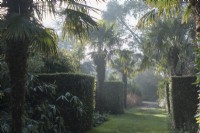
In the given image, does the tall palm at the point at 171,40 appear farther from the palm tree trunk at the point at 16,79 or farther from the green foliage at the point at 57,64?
the palm tree trunk at the point at 16,79

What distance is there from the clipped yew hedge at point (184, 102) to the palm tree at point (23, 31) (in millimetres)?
5395

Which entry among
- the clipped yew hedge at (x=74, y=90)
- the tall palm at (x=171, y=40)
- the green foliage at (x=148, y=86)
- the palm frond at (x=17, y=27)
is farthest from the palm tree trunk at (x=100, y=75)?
the green foliage at (x=148, y=86)

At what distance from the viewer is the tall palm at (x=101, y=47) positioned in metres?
23.3

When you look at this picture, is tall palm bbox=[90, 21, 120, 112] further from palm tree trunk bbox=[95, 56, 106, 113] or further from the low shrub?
the low shrub

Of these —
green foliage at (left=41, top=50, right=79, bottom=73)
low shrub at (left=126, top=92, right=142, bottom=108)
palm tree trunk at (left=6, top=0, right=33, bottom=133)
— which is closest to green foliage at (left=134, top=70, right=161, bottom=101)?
low shrub at (left=126, top=92, right=142, bottom=108)

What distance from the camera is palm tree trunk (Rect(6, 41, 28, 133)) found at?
739cm

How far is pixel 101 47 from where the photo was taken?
77.9 feet

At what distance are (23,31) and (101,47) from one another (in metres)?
17.3

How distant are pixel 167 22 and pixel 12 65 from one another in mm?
14364

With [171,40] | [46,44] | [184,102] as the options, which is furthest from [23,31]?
[171,40]

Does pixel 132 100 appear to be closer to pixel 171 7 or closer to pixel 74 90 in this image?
pixel 74 90

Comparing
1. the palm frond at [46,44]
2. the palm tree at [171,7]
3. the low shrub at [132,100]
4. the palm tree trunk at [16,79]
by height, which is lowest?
the low shrub at [132,100]

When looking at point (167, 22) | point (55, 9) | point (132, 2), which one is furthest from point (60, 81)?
point (132, 2)

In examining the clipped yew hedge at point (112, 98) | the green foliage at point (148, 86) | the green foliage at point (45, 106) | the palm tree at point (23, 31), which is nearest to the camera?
the palm tree at point (23, 31)
